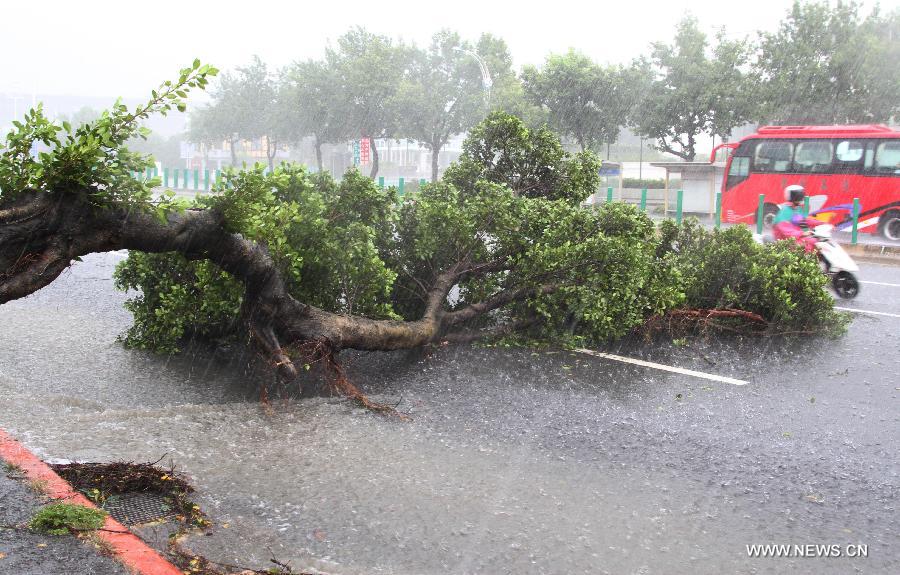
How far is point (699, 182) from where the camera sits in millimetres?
30344

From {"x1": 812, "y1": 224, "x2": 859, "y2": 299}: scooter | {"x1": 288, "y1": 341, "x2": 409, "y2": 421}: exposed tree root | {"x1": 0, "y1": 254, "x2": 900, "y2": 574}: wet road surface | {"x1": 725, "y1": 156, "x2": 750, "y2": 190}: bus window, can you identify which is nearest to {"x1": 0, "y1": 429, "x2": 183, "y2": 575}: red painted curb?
{"x1": 0, "y1": 254, "x2": 900, "y2": 574}: wet road surface

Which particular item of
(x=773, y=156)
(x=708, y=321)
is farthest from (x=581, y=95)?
(x=708, y=321)

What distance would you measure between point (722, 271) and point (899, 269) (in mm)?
8501

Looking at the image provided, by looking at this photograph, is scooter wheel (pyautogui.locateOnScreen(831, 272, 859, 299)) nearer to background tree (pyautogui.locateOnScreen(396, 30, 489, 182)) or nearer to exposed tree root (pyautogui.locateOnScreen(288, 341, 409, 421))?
exposed tree root (pyautogui.locateOnScreen(288, 341, 409, 421))

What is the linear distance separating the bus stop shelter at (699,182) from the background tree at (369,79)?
18.5 m

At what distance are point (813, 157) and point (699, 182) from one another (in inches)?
268

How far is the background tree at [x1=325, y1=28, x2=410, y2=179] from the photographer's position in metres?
44.6

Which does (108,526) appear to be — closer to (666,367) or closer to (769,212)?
(666,367)

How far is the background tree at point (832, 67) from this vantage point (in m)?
31.6

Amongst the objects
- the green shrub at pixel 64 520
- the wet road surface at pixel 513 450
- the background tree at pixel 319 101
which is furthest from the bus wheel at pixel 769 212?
the background tree at pixel 319 101

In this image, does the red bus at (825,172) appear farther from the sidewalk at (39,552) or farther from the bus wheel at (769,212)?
the sidewalk at (39,552)

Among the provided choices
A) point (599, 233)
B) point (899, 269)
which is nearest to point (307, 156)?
point (899, 269)

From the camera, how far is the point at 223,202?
Result: 5.06 m

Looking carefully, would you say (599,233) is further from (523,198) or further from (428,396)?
(428,396)
